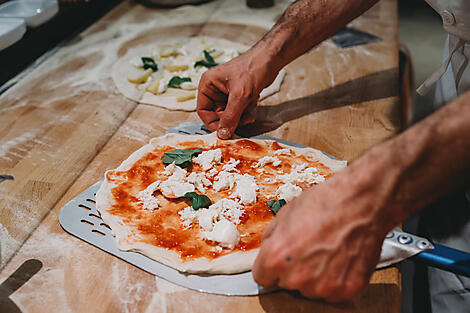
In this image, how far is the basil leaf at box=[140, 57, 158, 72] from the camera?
7.30ft

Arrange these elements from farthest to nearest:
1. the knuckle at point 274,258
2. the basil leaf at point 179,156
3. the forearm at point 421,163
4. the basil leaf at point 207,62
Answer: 1. the basil leaf at point 207,62
2. the basil leaf at point 179,156
3. the knuckle at point 274,258
4. the forearm at point 421,163

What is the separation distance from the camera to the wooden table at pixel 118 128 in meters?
1.08

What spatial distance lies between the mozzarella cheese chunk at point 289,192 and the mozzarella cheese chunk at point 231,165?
0.71 feet

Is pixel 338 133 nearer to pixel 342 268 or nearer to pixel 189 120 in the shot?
pixel 189 120

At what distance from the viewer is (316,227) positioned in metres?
0.86

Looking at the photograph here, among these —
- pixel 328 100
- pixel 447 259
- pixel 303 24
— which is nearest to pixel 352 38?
pixel 328 100

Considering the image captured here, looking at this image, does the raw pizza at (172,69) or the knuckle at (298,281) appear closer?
the knuckle at (298,281)

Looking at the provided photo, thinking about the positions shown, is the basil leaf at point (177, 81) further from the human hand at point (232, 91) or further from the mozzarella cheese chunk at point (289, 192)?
the mozzarella cheese chunk at point (289, 192)

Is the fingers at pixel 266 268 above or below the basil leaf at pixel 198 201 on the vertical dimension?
above

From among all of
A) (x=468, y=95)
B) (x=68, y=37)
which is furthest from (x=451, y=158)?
(x=68, y=37)

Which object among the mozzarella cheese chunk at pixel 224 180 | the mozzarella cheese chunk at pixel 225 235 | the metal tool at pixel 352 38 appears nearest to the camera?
the mozzarella cheese chunk at pixel 225 235

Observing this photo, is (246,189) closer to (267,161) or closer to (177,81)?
(267,161)

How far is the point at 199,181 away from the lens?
1377 mm

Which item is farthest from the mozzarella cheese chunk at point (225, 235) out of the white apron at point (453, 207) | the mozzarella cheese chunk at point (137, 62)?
the mozzarella cheese chunk at point (137, 62)
